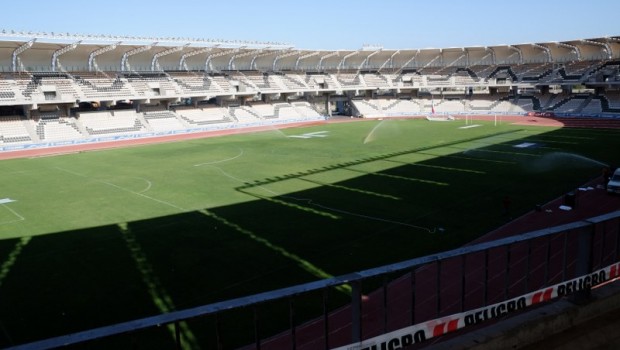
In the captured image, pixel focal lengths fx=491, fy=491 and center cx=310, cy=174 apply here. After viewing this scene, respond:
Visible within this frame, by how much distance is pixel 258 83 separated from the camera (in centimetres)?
7031

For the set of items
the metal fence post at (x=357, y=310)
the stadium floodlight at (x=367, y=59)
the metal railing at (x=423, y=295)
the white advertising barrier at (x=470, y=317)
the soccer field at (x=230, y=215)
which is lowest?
the soccer field at (x=230, y=215)

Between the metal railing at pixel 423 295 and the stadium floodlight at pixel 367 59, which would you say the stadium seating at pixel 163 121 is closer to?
the stadium floodlight at pixel 367 59

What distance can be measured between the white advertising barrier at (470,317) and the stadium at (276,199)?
0.03 meters

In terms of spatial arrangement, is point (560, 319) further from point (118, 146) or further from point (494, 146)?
point (118, 146)

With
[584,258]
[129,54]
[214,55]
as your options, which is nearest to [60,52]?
[129,54]

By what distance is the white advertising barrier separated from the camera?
525 cm

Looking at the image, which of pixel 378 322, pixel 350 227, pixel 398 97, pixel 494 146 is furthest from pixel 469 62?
pixel 378 322

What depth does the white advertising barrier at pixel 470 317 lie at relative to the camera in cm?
525

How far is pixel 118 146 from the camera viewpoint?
47312 mm

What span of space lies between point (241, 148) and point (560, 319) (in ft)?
126

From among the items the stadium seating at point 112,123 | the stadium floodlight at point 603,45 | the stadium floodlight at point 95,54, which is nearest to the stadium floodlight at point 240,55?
the stadium floodlight at point 95,54

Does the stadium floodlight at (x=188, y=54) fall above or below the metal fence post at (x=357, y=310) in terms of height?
above

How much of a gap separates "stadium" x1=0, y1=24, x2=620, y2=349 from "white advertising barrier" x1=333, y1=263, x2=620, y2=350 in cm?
3

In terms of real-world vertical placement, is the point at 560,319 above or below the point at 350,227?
above
